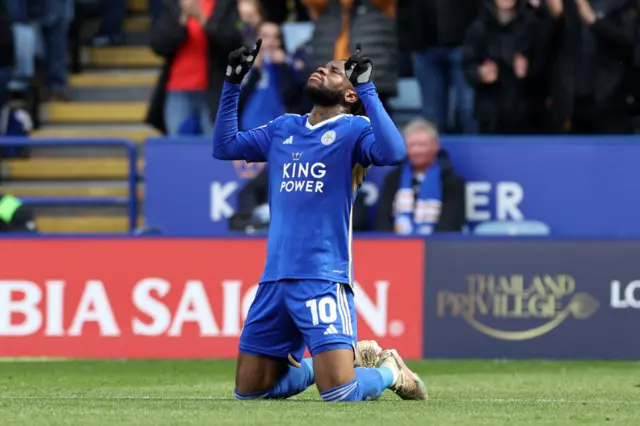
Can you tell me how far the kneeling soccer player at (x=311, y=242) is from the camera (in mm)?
8203

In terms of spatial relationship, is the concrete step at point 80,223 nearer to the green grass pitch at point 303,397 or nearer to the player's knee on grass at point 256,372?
the green grass pitch at point 303,397

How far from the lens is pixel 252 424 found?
6906 mm

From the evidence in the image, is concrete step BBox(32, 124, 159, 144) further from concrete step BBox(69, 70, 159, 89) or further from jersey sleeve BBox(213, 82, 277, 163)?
jersey sleeve BBox(213, 82, 277, 163)

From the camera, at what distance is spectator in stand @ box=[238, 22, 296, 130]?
14.2 metres

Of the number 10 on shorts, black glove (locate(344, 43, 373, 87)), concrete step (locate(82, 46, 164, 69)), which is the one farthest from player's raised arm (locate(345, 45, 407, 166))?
concrete step (locate(82, 46, 164, 69))

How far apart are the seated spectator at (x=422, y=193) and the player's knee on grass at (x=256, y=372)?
4.85 m

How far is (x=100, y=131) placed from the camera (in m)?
16.5

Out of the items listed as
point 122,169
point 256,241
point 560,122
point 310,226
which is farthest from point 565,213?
point 310,226

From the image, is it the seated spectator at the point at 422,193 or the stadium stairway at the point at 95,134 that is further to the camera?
the stadium stairway at the point at 95,134

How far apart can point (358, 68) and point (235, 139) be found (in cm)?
93

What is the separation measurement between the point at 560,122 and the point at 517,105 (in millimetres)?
439

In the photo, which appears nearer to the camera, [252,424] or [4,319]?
[252,424]

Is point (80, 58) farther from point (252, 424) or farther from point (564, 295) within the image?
point (252, 424)

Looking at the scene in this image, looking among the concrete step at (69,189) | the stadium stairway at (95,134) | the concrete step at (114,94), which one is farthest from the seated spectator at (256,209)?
the concrete step at (114,94)
